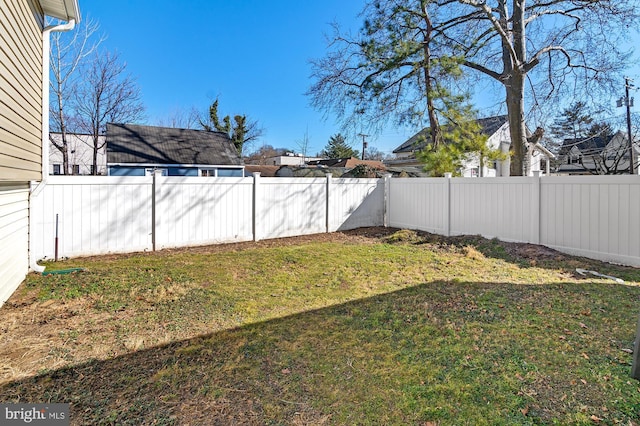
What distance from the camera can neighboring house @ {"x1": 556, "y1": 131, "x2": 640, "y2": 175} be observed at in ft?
63.0

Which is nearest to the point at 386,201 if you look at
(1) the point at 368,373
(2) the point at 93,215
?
(2) the point at 93,215

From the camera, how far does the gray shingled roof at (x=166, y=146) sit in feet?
55.0

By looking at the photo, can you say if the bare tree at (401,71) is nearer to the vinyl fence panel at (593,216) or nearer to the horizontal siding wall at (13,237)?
the vinyl fence panel at (593,216)

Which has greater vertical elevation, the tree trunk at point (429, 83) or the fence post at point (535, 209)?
the tree trunk at point (429, 83)

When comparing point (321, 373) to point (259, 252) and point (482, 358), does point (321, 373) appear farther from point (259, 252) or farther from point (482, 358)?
point (259, 252)

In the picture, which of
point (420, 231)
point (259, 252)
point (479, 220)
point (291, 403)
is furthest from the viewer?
point (420, 231)

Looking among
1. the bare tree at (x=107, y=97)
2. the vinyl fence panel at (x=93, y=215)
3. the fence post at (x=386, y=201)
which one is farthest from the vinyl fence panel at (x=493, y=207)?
the bare tree at (x=107, y=97)

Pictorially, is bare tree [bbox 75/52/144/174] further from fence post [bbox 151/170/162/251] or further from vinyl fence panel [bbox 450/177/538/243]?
vinyl fence panel [bbox 450/177/538/243]

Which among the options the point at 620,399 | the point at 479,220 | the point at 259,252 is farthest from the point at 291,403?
the point at 479,220

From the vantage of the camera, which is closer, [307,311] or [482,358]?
[482,358]

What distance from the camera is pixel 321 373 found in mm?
2488

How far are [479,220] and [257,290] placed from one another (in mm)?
5523

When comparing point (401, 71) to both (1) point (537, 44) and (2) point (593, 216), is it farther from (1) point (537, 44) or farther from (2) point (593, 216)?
(2) point (593, 216)

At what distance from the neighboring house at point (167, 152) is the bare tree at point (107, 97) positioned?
2.05 metres
